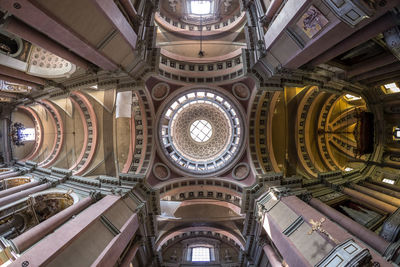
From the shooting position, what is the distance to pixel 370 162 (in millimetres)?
17688

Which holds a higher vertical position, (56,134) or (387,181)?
(56,134)

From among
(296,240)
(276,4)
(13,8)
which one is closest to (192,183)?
(296,240)

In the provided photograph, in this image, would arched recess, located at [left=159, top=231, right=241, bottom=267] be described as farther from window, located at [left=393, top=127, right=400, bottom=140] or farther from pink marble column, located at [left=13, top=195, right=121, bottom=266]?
window, located at [left=393, top=127, right=400, bottom=140]

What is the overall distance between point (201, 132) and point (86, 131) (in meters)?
11.7

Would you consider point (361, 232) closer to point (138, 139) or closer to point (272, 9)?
point (272, 9)

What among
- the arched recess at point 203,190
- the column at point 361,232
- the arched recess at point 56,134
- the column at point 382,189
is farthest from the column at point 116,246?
the column at point 382,189

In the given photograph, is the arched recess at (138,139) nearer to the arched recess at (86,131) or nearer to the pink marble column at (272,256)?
the arched recess at (86,131)

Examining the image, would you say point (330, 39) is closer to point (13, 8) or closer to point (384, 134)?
point (13, 8)

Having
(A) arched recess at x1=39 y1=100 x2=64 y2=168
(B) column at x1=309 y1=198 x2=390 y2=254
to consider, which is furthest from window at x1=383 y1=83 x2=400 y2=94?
(A) arched recess at x1=39 y1=100 x2=64 y2=168

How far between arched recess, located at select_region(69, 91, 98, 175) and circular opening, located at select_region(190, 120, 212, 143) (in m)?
9.79

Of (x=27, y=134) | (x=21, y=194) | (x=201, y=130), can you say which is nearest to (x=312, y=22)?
(x=201, y=130)

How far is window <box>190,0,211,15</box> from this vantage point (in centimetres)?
1908

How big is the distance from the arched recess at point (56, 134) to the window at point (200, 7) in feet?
55.3

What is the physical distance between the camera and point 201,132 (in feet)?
75.4
